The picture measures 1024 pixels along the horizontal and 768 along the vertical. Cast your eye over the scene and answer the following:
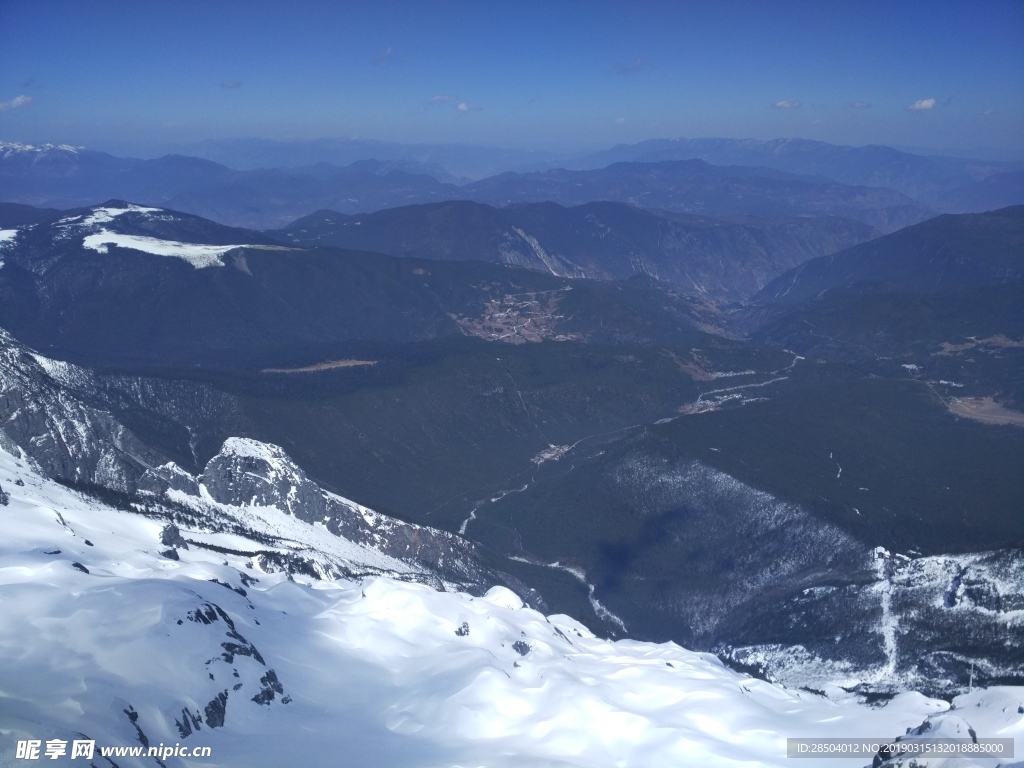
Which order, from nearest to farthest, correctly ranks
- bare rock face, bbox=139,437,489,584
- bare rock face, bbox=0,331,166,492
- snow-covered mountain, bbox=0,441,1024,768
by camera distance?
snow-covered mountain, bbox=0,441,1024,768, bare rock face, bbox=0,331,166,492, bare rock face, bbox=139,437,489,584

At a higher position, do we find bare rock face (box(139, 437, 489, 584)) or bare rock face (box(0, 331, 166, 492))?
bare rock face (box(0, 331, 166, 492))

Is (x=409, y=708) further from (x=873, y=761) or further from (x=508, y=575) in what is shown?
(x=508, y=575)

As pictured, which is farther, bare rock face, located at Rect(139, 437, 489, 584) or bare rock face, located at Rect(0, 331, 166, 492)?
bare rock face, located at Rect(139, 437, 489, 584)

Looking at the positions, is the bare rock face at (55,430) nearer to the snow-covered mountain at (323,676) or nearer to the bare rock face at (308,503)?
the snow-covered mountain at (323,676)

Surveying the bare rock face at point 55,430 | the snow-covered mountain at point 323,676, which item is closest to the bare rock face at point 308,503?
the bare rock face at point 55,430

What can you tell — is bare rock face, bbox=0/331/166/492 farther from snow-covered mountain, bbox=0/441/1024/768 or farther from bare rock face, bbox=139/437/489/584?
bare rock face, bbox=139/437/489/584

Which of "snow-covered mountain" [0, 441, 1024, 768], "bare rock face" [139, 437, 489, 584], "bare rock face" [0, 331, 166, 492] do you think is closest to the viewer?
"snow-covered mountain" [0, 441, 1024, 768]

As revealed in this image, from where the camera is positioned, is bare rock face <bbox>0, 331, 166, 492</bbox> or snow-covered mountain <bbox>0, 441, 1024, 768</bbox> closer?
snow-covered mountain <bbox>0, 441, 1024, 768</bbox>

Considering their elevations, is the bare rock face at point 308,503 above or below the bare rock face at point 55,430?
below

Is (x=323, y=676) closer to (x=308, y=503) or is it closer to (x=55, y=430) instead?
(x=308, y=503)

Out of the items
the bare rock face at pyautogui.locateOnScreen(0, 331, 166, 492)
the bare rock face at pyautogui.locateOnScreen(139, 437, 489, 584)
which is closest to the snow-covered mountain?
the bare rock face at pyautogui.locateOnScreen(0, 331, 166, 492)
